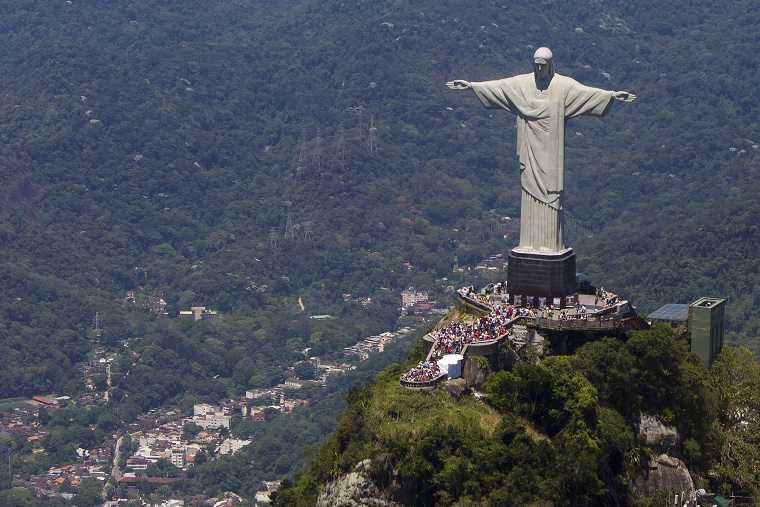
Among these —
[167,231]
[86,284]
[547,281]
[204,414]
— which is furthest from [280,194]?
[547,281]

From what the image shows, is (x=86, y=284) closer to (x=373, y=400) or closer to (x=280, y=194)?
(x=280, y=194)

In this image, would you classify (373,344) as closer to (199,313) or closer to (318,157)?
(199,313)

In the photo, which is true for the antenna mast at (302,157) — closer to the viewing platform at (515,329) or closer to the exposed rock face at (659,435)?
the viewing platform at (515,329)

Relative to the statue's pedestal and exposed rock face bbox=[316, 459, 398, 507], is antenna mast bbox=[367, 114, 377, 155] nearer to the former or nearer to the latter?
the statue's pedestal

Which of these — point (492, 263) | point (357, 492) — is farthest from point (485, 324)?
point (492, 263)

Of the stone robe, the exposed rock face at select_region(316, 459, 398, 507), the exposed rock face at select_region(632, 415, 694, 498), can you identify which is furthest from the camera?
the stone robe

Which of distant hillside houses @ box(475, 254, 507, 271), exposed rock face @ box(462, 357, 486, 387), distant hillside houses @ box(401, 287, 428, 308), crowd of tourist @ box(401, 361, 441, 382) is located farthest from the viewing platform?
distant hillside houses @ box(475, 254, 507, 271)
